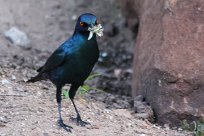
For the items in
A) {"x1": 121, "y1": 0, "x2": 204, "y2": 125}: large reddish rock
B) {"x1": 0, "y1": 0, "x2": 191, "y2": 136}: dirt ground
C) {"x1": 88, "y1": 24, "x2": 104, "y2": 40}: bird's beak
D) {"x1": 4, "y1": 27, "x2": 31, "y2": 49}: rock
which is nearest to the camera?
{"x1": 88, "y1": 24, "x2": 104, "y2": 40}: bird's beak

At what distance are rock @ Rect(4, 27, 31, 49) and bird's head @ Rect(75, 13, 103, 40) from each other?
324 centimetres

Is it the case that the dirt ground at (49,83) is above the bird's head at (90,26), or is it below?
below

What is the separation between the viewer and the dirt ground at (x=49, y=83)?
5391 millimetres

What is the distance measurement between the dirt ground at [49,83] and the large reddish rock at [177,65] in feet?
0.76

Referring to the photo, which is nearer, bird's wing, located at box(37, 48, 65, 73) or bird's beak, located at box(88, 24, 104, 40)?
bird's beak, located at box(88, 24, 104, 40)

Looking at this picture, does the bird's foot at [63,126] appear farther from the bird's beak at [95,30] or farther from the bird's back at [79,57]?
the bird's beak at [95,30]

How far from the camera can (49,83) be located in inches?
268

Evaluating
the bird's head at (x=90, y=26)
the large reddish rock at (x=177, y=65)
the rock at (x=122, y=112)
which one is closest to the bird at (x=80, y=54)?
the bird's head at (x=90, y=26)

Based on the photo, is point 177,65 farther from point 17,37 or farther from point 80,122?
point 17,37

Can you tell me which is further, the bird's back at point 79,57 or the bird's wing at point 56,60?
the bird's wing at point 56,60

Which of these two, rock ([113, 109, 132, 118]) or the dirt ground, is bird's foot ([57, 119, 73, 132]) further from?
rock ([113, 109, 132, 118])

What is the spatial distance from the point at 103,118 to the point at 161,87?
641 mm

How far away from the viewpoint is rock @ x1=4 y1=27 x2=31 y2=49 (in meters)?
8.34

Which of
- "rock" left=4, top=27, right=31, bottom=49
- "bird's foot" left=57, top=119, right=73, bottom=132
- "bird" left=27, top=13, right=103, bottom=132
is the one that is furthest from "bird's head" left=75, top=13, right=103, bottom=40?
"rock" left=4, top=27, right=31, bottom=49
